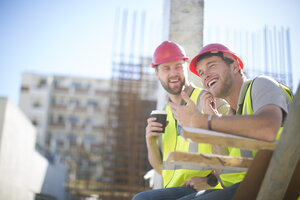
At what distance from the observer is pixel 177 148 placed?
2246mm

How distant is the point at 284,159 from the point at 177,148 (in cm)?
134

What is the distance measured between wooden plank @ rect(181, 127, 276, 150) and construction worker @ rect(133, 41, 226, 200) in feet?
2.04

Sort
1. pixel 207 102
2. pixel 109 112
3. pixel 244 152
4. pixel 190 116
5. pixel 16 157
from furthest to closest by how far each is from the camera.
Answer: pixel 109 112 < pixel 16 157 < pixel 207 102 < pixel 244 152 < pixel 190 116

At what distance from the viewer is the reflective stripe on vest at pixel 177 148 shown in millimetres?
2080

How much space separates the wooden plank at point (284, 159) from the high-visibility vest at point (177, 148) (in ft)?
3.56

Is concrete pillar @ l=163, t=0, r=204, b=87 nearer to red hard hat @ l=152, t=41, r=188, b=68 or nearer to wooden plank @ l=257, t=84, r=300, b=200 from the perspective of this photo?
red hard hat @ l=152, t=41, r=188, b=68

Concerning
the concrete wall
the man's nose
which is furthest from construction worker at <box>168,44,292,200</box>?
the concrete wall

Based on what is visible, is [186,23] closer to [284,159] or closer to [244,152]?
[244,152]

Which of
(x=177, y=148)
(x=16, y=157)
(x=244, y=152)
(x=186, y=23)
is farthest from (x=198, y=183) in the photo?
(x=16, y=157)

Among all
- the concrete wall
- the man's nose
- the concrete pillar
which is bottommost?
the concrete wall

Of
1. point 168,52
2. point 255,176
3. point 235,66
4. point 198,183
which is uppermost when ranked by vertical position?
point 168,52

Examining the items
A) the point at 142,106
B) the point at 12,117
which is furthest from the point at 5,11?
the point at 12,117

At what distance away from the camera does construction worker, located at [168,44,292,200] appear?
1.10 meters

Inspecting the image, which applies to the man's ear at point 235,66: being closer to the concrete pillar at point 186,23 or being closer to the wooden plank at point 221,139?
the wooden plank at point 221,139
